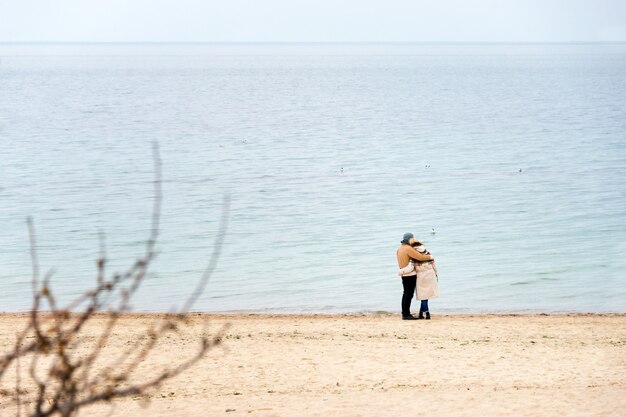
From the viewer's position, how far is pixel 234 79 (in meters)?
168

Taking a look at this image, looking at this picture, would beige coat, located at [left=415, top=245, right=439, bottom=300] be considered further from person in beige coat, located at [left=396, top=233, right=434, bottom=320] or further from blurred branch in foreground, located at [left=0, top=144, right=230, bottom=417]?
blurred branch in foreground, located at [left=0, top=144, right=230, bottom=417]

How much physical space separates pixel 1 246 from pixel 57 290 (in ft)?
22.2

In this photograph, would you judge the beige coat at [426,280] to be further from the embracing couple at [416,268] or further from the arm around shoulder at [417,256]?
the arm around shoulder at [417,256]

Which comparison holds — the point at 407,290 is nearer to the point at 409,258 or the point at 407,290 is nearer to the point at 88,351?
the point at 409,258

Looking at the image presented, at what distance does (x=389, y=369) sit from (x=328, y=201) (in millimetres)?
26095

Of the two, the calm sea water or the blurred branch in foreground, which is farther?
the calm sea water

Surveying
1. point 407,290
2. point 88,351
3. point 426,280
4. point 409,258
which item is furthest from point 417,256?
point 88,351

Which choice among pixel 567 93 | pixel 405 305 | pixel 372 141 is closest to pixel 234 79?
pixel 567 93

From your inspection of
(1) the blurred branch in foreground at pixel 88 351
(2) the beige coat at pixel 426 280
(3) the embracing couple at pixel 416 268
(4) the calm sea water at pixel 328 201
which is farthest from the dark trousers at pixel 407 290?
(1) the blurred branch in foreground at pixel 88 351

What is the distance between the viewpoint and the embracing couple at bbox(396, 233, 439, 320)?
18781 millimetres

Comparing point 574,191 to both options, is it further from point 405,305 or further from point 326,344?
point 326,344

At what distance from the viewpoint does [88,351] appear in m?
16.8

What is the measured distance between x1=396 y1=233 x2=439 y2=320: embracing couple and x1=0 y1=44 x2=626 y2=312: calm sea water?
10.8ft

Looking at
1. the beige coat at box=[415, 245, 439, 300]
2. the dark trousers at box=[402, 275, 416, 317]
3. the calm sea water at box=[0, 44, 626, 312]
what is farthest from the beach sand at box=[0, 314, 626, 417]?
the calm sea water at box=[0, 44, 626, 312]
